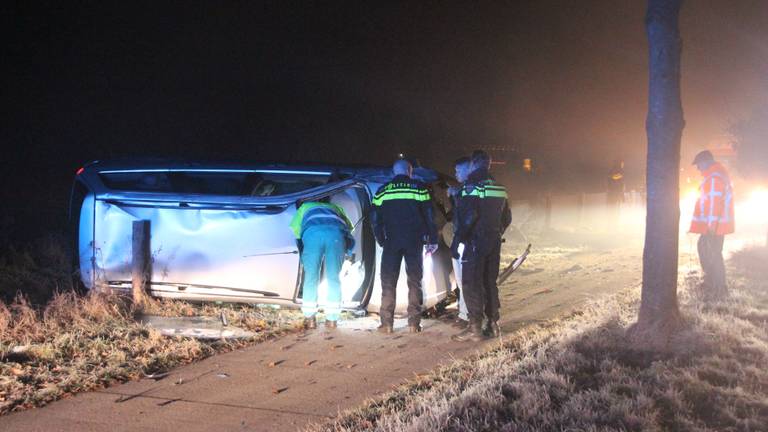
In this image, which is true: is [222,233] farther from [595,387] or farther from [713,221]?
[713,221]

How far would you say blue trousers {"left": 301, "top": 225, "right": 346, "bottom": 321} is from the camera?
6.49m

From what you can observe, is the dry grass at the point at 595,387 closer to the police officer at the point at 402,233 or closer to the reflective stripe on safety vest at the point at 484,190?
the police officer at the point at 402,233

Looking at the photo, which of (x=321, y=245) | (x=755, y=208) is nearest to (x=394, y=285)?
(x=321, y=245)

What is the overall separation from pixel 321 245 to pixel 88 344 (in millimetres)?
2236

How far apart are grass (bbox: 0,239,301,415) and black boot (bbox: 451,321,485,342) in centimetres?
171

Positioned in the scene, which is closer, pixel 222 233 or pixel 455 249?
pixel 455 249

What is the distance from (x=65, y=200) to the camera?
14383mm

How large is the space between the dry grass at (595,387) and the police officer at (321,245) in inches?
71.5

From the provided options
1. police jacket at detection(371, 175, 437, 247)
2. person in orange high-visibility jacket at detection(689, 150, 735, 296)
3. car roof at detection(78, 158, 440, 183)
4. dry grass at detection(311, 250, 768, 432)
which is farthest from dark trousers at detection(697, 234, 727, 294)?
police jacket at detection(371, 175, 437, 247)

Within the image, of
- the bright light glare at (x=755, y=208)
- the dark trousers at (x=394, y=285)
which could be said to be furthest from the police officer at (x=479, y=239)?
the bright light glare at (x=755, y=208)

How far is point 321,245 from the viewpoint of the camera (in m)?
6.51

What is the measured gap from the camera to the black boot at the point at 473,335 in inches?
247

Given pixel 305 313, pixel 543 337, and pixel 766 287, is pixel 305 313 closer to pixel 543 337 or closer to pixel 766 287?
pixel 543 337

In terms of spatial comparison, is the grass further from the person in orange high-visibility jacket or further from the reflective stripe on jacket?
the person in orange high-visibility jacket
